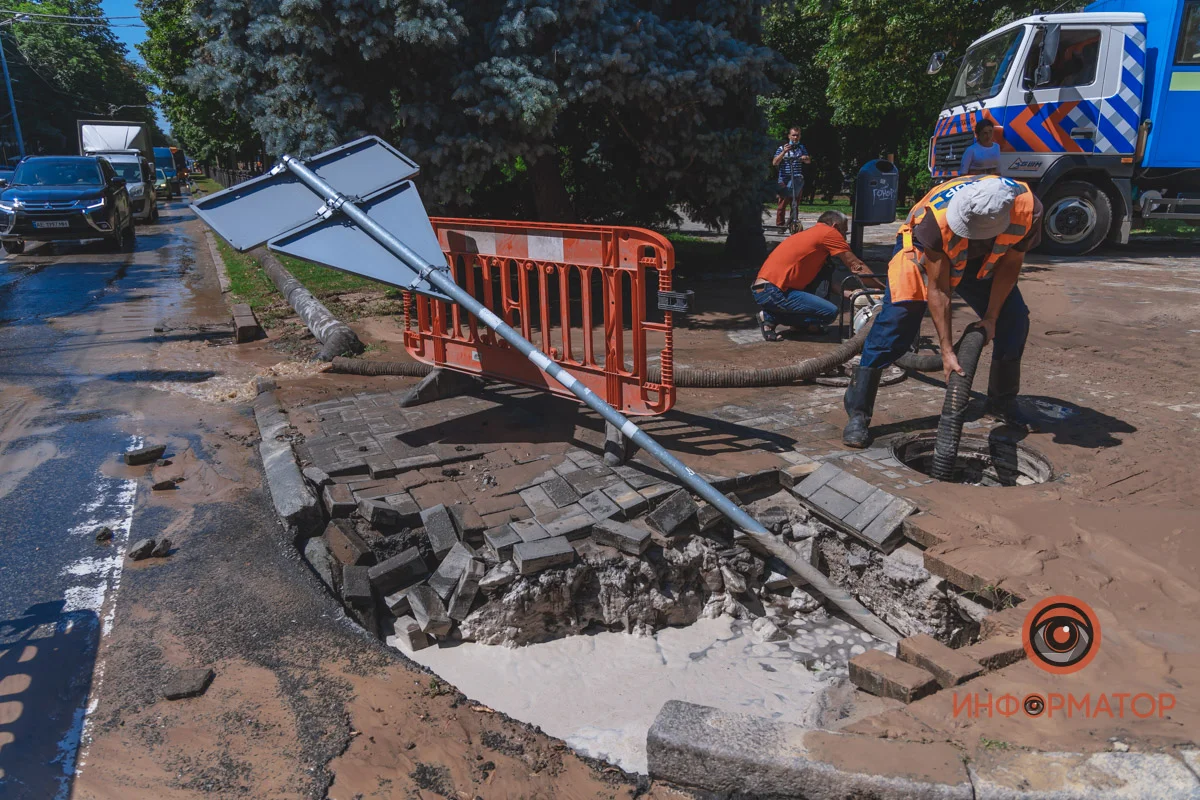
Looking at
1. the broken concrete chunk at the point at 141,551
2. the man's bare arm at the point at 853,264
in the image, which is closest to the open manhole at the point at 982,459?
the man's bare arm at the point at 853,264

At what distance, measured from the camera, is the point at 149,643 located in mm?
3588

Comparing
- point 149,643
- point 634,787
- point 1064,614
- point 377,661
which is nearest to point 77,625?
point 149,643

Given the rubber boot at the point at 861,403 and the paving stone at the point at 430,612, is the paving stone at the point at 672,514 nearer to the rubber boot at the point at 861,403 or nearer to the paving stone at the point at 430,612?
the paving stone at the point at 430,612

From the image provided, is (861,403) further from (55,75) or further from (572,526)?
(55,75)

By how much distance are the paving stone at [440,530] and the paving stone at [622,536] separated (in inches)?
28.1

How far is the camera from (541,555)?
3.94m

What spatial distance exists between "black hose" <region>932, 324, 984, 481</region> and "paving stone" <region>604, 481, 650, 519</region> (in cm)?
178

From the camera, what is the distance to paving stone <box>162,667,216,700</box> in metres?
3.23

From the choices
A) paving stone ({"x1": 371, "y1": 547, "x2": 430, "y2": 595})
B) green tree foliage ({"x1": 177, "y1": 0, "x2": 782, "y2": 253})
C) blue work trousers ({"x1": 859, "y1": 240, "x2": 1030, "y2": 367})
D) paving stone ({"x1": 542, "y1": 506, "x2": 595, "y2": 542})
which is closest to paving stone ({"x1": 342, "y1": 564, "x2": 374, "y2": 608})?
paving stone ({"x1": 371, "y1": 547, "x2": 430, "y2": 595})

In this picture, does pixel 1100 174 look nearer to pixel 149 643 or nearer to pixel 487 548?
pixel 487 548

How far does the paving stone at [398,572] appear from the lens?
403 cm

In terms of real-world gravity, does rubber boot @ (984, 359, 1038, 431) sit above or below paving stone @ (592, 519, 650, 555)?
above

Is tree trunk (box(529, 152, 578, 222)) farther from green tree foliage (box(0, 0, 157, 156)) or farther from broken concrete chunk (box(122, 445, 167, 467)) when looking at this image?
green tree foliage (box(0, 0, 157, 156))

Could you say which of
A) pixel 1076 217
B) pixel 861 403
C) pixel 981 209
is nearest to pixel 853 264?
pixel 861 403
